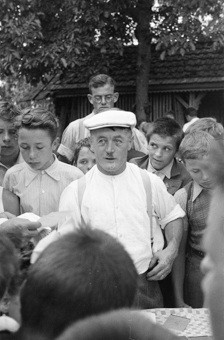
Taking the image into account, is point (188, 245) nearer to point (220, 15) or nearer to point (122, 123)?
point (122, 123)

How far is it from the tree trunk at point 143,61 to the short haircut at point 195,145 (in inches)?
357

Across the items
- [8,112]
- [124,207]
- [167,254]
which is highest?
[8,112]

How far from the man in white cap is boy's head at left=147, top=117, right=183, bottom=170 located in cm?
69

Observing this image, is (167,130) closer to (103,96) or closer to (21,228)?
(103,96)

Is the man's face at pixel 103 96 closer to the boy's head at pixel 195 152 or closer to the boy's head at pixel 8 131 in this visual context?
the boy's head at pixel 8 131

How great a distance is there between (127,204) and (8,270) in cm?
146

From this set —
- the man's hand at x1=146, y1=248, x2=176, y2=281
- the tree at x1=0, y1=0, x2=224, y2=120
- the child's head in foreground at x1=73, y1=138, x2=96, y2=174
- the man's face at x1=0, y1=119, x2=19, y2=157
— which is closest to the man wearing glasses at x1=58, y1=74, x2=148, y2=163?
the child's head in foreground at x1=73, y1=138, x2=96, y2=174

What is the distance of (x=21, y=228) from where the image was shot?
7.83 feet

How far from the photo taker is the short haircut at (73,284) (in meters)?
1.21

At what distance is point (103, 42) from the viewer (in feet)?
37.1

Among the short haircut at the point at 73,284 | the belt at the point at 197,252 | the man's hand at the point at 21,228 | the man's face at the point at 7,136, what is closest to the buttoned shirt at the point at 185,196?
the belt at the point at 197,252

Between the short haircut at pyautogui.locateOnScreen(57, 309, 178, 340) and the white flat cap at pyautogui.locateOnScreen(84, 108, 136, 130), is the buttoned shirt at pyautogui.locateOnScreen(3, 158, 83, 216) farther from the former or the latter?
the short haircut at pyautogui.locateOnScreen(57, 309, 178, 340)

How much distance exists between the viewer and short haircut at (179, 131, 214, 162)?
320 centimetres

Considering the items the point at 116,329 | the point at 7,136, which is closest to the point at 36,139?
the point at 7,136
